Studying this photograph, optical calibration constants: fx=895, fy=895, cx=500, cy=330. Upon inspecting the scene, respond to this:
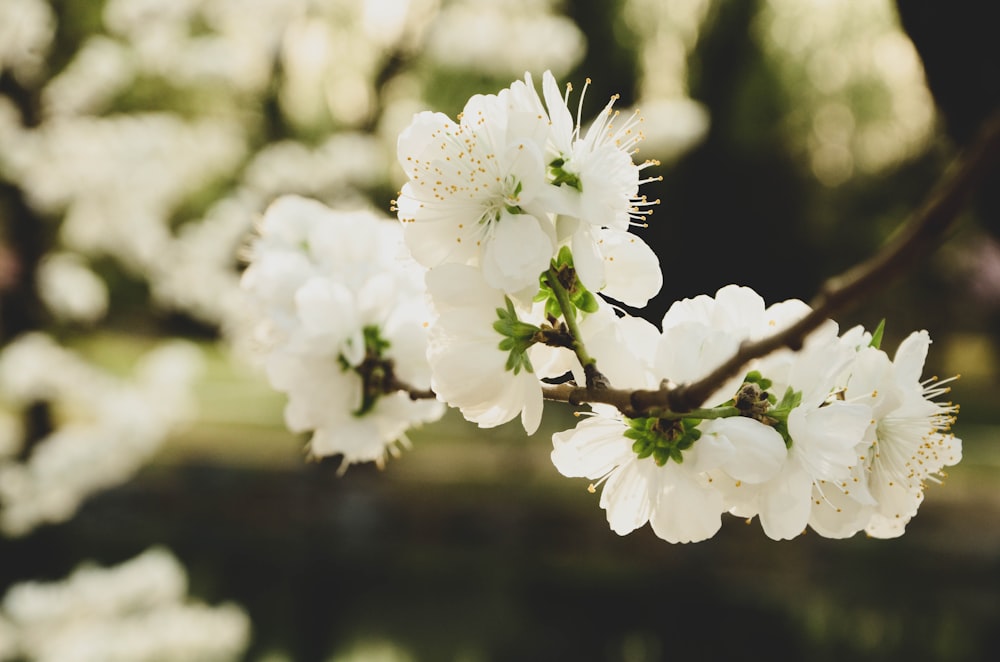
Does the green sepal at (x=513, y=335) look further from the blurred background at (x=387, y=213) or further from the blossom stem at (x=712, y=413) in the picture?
the blurred background at (x=387, y=213)

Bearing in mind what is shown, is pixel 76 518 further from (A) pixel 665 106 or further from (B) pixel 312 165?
(A) pixel 665 106

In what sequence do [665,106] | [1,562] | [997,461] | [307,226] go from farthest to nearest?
[997,461] → [1,562] → [665,106] → [307,226]

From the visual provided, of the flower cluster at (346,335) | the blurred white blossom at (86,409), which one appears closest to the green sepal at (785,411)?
the flower cluster at (346,335)

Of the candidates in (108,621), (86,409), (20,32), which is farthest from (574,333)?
(86,409)

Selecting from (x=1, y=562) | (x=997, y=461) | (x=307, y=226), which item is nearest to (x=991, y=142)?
(x=307, y=226)

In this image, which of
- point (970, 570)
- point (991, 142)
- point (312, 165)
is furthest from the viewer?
point (970, 570)

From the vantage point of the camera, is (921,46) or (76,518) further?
(76,518)

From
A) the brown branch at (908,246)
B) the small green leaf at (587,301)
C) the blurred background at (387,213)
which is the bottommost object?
the brown branch at (908,246)
